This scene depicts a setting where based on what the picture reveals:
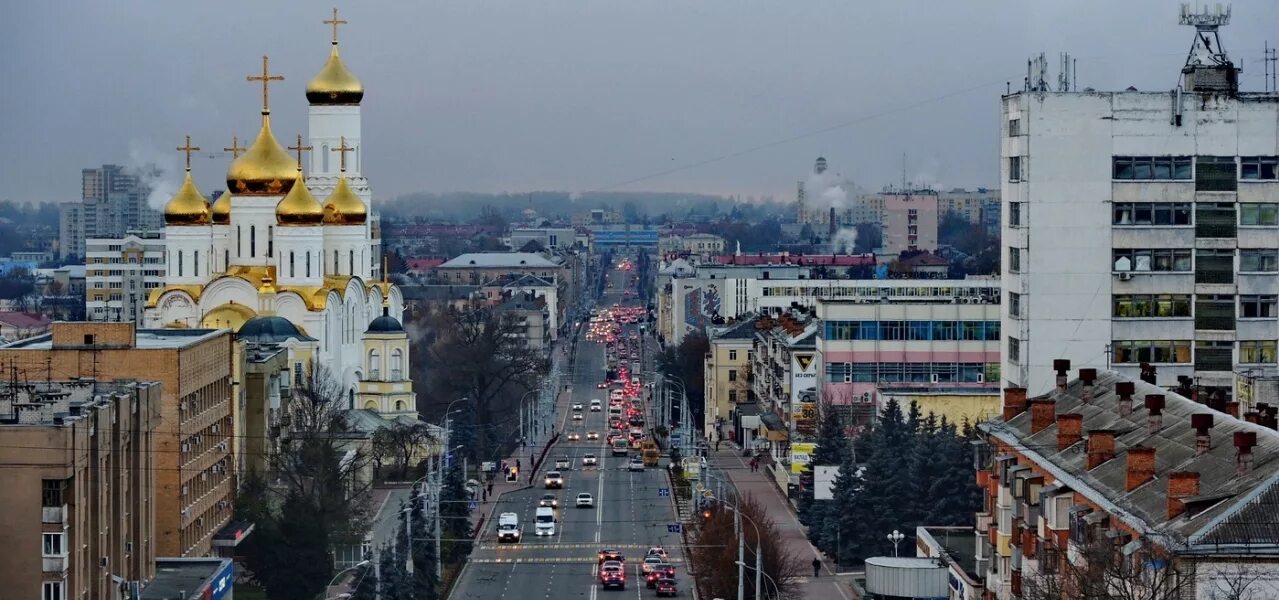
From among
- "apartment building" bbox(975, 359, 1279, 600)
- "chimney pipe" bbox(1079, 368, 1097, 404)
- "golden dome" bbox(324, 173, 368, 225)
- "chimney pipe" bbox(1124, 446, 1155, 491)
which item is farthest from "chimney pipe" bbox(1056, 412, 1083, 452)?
"golden dome" bbox(324, 173, 368, 225)

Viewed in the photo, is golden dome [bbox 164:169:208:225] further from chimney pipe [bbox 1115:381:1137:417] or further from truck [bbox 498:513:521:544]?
chimney pipe [bbox 1115:381:1137:417]

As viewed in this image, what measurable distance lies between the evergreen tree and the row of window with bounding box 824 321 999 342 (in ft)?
49.9

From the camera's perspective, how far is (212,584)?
144 feet

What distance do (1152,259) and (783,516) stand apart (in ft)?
80.7

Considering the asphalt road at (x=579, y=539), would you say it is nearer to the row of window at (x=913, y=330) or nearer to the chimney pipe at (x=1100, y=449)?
the row of window at (x=913, y=330)

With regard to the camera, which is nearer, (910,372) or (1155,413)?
(1155,413)

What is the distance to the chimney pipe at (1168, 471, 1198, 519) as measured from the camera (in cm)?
2939

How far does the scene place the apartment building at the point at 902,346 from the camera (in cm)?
7956

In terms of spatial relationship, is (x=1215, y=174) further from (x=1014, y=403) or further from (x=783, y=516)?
(x=783, y=516)

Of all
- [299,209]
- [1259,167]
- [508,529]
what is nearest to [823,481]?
[508,529]

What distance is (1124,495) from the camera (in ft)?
104

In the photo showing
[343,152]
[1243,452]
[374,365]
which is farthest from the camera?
[343,152]

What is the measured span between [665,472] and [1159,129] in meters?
42.8

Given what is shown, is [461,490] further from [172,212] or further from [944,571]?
[172,212]
